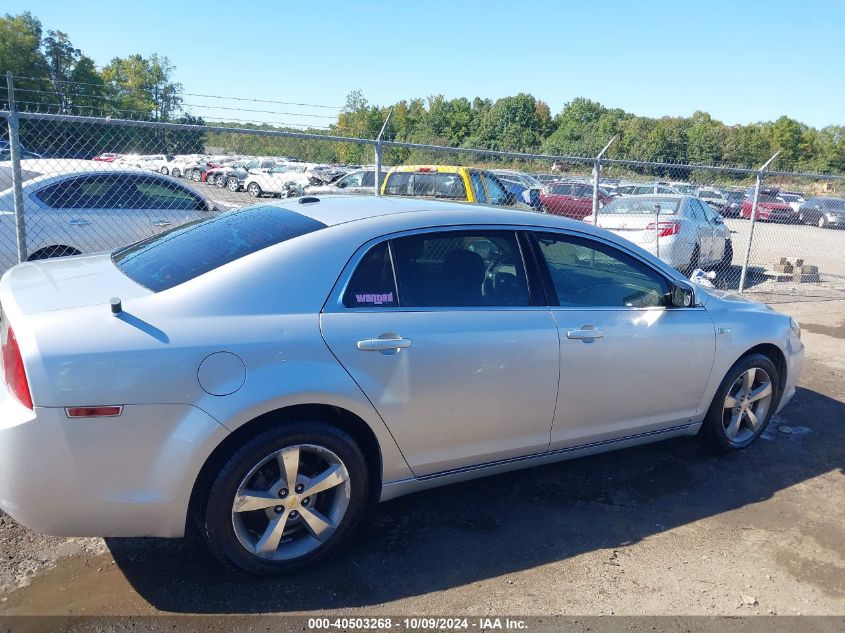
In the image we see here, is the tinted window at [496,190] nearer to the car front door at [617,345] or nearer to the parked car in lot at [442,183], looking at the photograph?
the parked car in lot at [442,183]

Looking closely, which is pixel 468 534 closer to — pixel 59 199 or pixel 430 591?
pixel 430 591

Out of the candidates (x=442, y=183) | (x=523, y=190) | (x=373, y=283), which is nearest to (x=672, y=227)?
(x=442, y=183)

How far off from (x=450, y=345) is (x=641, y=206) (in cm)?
870

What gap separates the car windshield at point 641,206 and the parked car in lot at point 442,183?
85.9 inches


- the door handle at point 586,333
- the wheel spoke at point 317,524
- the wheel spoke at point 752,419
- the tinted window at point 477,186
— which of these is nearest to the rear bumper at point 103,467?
the wheel spoke at point 317,524

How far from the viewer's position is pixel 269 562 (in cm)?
281

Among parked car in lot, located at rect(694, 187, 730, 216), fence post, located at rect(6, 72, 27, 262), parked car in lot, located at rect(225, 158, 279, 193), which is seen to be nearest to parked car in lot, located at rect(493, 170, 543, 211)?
fence post, located at rect(6, 72, 27, 262)

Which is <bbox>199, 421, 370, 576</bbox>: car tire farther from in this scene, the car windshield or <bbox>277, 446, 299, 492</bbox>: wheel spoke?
the car windshield

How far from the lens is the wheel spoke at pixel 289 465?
8.98 feet

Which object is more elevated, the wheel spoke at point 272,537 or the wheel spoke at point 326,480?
the wheel spoke at point 326,480

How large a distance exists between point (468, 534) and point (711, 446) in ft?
6.50

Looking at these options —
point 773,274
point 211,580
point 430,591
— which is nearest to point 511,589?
point 430,591

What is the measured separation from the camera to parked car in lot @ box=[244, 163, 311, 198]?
2273cm

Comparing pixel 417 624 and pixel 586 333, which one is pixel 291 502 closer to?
pixel 417 624
